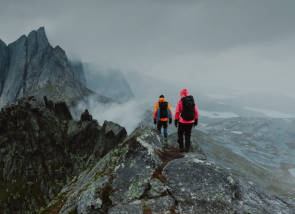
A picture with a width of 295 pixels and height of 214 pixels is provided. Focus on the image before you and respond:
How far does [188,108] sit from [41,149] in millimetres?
205052

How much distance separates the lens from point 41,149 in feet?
611

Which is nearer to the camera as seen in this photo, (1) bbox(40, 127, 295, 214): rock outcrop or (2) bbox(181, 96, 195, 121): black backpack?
(1) bbox(40, 127, 295, 214): rock outcrop

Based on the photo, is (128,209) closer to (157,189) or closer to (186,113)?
(157,189)

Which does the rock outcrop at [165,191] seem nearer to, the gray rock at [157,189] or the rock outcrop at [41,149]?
the gray rock at [157,189]

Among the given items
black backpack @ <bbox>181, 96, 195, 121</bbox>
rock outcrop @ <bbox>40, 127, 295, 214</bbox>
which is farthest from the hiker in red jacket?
rock outcrop @ <bbox>40, 127, 295, 214</bbox>

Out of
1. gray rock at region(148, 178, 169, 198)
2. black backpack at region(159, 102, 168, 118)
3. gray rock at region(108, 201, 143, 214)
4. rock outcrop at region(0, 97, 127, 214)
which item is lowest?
rock outcrop at region(0, 97, 127, 214)

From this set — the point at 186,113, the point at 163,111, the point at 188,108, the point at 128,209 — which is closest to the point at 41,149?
the point at 163,111

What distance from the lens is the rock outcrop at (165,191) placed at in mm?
9883

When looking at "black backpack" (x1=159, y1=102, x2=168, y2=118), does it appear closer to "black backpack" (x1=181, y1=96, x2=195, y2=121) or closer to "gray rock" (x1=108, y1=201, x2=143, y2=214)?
"black backpack" (x1=181, y1=96, x2=195, y2=121)

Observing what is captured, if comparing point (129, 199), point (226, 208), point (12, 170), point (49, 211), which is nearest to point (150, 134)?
point (129, 199)

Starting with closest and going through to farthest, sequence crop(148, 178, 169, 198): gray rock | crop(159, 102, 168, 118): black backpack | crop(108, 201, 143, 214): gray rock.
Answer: crop(108, 201, 143, 214): gray rock
crop(148, 178, 169, 198): gray rock
crop(159, 102, 168, 118): black backpack

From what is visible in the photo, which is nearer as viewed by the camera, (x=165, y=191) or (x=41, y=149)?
(x=165, y=191)

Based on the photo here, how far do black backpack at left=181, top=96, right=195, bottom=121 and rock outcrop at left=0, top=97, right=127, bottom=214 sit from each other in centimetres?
15127

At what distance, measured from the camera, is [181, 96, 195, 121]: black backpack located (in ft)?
47.9
